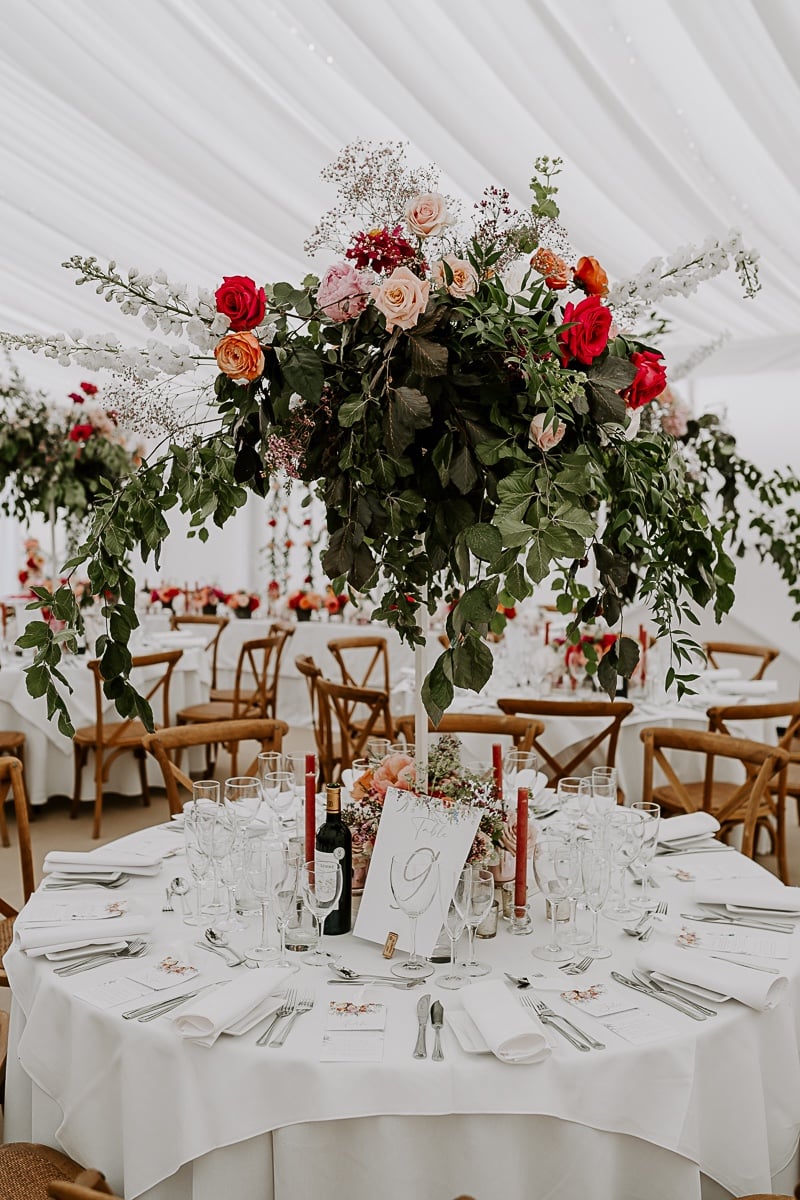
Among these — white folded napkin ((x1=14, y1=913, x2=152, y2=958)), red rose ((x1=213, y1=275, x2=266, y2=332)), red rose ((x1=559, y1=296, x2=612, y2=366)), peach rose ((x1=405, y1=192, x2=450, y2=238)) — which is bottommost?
white folded napkin ((x1=14, y1=913, x2=152, y2=958))

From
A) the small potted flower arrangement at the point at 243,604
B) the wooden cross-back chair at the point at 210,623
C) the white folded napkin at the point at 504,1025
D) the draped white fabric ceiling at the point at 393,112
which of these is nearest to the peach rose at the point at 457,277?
the white folded napkin at the point at 504,1025

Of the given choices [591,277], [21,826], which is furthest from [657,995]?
[21,826]

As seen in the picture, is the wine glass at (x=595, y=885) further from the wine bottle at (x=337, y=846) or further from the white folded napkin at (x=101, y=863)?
the white folded napkin at (x=101, y=863)

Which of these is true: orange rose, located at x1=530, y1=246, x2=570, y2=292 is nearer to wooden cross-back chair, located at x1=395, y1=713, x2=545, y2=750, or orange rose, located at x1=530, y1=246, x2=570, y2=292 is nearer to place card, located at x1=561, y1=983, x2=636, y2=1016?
place card, located at x1=561, y1=983, x2=636, y2=1016

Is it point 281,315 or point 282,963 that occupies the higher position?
point 281,315

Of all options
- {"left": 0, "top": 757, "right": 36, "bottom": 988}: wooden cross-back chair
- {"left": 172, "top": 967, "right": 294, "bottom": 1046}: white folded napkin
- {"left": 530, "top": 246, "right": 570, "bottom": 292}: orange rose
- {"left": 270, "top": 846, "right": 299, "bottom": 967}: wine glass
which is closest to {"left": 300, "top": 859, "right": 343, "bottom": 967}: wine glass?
{"left": 270, "top": 846, "right": 299, "bottom": 967}: wine glass

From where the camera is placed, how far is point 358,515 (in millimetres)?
1643

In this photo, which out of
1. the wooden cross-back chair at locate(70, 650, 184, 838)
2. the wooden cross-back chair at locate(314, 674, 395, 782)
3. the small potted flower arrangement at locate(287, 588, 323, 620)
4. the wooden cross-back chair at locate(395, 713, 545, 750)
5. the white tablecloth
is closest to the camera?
the wooden cross-back chair at locate(395, 713, 545, 750)

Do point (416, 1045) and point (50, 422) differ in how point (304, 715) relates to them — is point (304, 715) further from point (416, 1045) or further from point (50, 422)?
point (416, 1045)

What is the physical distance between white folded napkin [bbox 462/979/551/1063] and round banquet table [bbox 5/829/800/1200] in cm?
3

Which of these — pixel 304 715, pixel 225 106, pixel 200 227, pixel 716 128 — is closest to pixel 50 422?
pixel 200 227

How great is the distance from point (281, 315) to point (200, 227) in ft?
16.2

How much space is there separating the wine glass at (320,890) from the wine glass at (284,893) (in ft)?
0.08

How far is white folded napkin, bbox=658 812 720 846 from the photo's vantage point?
263 centimetres
